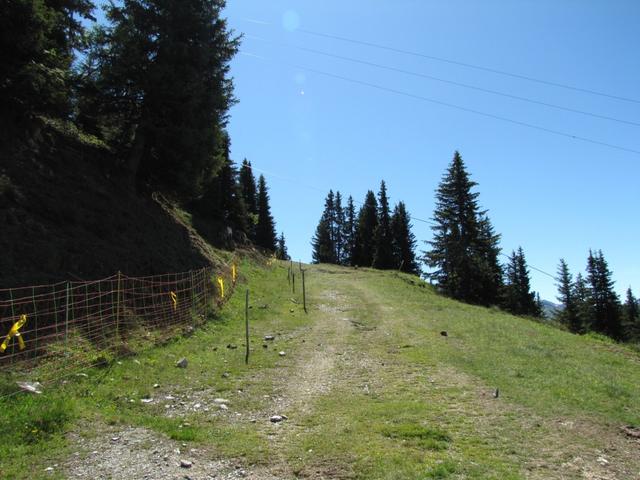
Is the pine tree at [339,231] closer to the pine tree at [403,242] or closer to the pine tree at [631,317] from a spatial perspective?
the pine tree at [403,242]

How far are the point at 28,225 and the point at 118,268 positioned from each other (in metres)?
3.10

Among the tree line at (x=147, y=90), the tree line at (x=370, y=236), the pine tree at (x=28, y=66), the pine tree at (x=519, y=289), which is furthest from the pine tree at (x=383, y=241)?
the pine tree at (x=28, y=66)

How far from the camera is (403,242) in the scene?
6794 cm

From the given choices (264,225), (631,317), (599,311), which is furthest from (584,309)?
(264,225)

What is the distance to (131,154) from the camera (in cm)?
2189

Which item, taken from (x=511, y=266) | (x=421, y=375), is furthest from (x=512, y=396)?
(x=511, y=266)

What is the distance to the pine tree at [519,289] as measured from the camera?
5900 cm

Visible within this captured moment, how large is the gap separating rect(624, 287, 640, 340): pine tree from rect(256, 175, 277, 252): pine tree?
52563mm

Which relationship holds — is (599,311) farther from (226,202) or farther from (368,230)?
(226,202)

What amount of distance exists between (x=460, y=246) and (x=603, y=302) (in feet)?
90.6

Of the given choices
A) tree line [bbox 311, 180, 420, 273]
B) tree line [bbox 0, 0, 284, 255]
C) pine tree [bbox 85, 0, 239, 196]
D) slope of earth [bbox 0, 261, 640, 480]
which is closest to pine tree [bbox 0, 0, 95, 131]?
tree line [bbox 0, 0, 284, 255]

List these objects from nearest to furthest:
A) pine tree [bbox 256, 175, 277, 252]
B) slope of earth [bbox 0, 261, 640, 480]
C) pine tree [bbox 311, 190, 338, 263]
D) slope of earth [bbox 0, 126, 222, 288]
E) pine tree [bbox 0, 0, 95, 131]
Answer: slope of earth [bbox 0, 261, 640, 480] → slope of earth [bbox 0, 126, 222, 288] → pine tree [bbox 0, 0, 95, 131] → pine tree [bbox 256, 175, 277, 252] → pine tree [bbox 311, 190, 338, 263]

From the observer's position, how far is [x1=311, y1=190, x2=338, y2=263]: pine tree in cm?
9058

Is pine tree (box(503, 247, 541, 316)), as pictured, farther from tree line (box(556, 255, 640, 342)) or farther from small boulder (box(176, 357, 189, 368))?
small boulder (box(176, 357, 189, 368))
